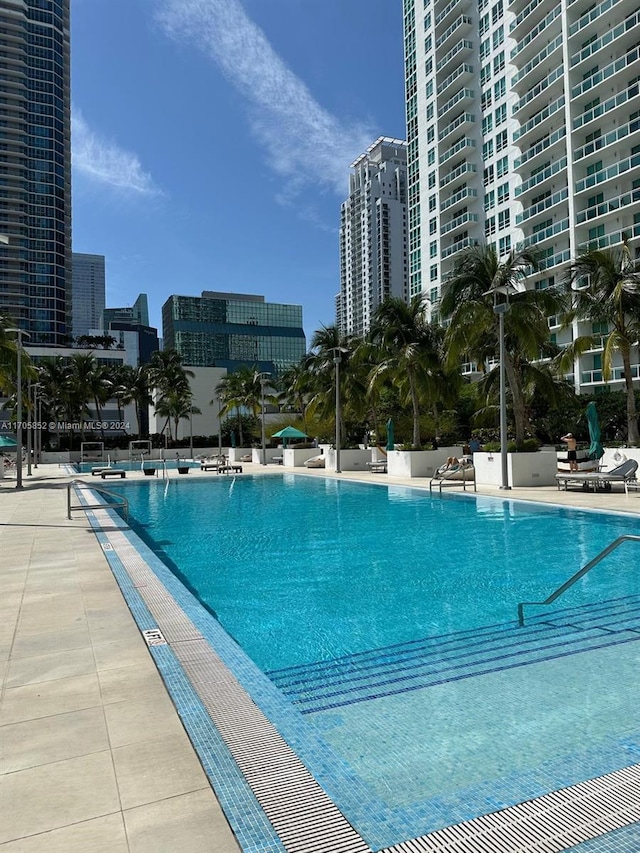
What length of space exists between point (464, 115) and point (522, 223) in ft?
50.1

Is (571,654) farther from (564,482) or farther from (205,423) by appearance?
(205,423)

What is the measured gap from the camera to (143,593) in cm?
678

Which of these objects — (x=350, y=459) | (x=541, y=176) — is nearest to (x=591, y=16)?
(x=541, y=176)

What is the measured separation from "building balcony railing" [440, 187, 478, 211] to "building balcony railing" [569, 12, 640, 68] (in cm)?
1362

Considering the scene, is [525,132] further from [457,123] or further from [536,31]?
[457,123]

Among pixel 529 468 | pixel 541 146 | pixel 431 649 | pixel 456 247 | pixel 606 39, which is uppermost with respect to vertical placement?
pixel 606 39

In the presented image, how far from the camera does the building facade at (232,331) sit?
12950 centimetres

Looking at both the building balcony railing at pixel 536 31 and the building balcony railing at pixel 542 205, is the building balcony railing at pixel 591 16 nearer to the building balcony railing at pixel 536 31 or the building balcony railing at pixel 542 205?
the building balcony railing at pixel 536 31

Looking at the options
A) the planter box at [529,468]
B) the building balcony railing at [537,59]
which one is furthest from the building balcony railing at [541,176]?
the planter box at [529,468]

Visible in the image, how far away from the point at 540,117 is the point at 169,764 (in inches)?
2224

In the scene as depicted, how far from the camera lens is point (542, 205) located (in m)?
47.9

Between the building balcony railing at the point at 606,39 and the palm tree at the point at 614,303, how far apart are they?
29.1m

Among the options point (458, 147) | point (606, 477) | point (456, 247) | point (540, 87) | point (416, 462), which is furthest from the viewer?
point (456, 247)

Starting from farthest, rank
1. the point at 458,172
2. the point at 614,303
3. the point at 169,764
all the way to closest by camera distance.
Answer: the point at 458,172
the point at 614,303
the point at 169,764
